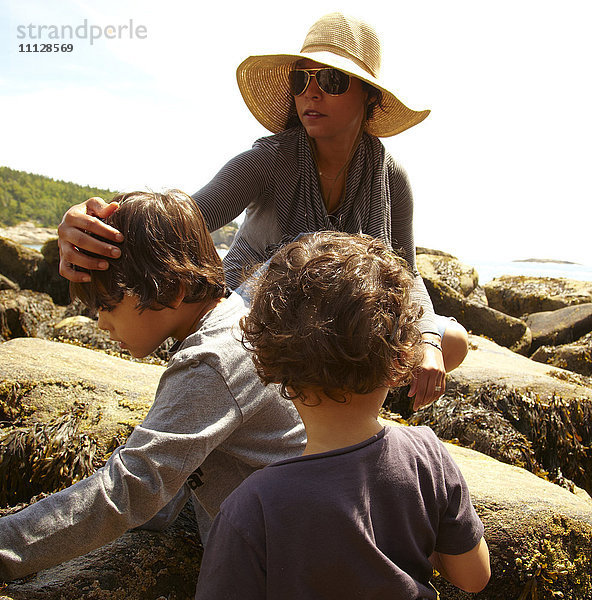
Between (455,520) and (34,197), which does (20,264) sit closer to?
(455,520)

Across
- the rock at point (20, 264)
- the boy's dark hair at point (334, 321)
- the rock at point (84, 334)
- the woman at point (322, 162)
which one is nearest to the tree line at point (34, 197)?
the rock at point (20, 264)

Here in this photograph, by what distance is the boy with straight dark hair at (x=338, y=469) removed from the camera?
4.17ft

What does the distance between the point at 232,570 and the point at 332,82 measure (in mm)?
2230

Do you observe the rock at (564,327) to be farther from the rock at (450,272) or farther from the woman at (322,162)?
the woman at (322,162)

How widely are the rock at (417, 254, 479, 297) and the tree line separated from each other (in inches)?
2573

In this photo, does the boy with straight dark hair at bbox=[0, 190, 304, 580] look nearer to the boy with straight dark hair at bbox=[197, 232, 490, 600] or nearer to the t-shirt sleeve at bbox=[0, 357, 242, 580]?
the t-shirt sleeve at bbox=[0, 357, 242, 580]

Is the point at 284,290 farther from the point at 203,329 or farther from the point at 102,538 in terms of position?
the point at 102,538

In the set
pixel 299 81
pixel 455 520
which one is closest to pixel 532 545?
pixel 455 520

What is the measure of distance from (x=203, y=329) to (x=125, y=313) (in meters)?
0.26

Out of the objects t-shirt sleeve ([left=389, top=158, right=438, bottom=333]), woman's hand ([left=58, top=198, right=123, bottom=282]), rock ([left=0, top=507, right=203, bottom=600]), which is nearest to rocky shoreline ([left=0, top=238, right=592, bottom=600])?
rock ([left=0, top=507, right=203, bottom=600])

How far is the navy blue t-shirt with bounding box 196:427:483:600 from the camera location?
126cm

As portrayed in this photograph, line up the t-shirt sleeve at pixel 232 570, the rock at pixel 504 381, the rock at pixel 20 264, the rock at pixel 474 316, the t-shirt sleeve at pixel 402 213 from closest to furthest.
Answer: the t-shirt sleeve at pixel 232 570 → the t-shirt sleeve at pixel 402 213 → the rock at pixel 504 381 → the rock at pixel 474 316 → the rock at pixel 20 264

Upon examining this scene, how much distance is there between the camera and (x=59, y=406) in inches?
116

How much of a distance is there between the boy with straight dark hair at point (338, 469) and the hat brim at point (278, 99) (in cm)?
178
